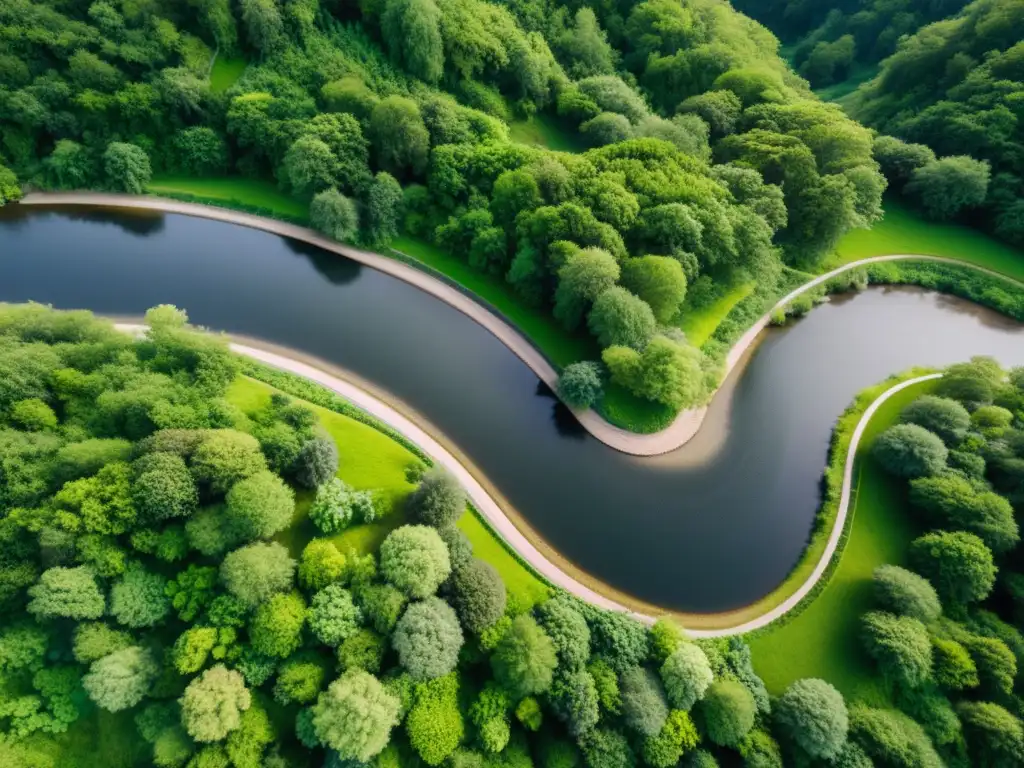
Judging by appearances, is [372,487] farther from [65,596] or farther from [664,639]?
[664,639]

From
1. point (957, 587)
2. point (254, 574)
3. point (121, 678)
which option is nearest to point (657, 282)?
point (957, 587)

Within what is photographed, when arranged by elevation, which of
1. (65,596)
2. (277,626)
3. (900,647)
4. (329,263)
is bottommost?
(65,596)

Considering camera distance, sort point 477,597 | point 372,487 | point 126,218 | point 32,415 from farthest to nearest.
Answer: point 126,218 < point 372,487 < point 32,415 < point 477,597

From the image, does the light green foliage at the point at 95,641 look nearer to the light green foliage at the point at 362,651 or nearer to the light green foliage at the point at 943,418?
the light green foliage at the point at 362,651

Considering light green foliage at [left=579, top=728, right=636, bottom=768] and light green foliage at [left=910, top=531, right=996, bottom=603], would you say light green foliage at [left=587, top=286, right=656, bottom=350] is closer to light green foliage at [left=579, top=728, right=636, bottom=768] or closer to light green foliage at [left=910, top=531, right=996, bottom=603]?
light green foliage at [left=910, top=531, right=996, bottom=603]

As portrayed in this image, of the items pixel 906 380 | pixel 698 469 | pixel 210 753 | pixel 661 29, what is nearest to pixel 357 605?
pixel 210 753

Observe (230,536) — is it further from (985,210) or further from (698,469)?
(985,210)

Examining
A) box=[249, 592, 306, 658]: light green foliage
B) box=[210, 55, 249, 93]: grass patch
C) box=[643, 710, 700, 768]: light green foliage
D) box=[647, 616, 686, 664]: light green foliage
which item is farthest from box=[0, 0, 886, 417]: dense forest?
box=[249, 592, 306, 658]: light green foliage
